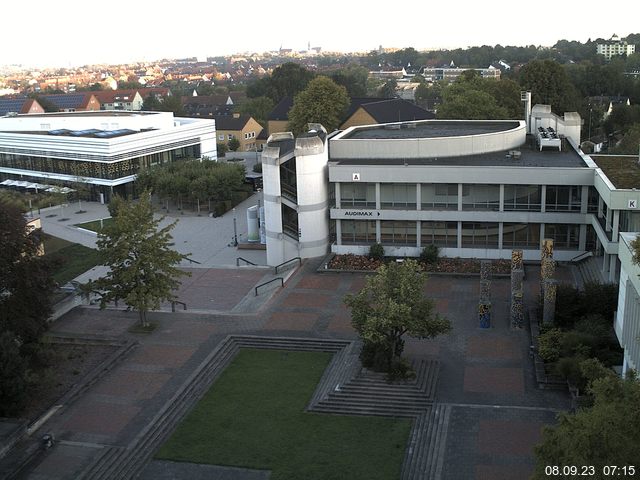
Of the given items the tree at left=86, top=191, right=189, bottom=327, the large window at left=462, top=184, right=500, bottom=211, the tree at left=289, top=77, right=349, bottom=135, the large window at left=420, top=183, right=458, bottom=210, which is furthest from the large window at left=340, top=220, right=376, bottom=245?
the tree at left=289, top=77, right=349, bottom=135

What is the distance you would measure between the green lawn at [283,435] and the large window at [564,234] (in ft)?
57.0

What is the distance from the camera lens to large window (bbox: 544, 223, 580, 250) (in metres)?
37.8

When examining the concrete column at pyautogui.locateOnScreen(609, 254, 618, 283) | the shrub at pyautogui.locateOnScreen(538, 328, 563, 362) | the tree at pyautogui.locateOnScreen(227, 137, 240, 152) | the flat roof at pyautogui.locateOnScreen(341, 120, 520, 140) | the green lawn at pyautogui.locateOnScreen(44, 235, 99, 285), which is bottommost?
the green lawn at pyautogui.locateOnScreen(44, 235, 99, 285)

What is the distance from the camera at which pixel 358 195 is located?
40125mm

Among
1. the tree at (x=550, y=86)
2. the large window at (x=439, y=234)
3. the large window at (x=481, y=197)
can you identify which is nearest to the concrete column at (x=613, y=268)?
the large window at (x=481, y=197)

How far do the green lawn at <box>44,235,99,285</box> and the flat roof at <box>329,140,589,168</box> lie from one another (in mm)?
16415

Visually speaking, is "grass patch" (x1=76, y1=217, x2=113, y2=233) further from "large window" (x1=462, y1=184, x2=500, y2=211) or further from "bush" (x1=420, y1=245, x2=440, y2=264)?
"large window" (x1=462, y1=184, x2=500, y2=211)

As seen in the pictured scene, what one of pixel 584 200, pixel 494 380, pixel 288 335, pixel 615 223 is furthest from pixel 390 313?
pixel 584 200

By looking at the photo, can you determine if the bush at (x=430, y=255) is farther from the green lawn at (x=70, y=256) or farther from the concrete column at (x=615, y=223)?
the green lawn at (x=70, y=256)

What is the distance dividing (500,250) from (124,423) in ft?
74.8

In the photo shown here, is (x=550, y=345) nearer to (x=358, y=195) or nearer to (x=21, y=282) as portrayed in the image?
(x=358, y=195)

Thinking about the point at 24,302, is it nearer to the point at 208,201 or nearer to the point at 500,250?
the point at 500,250

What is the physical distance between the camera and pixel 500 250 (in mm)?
38781

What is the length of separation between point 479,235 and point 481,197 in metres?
2.09
